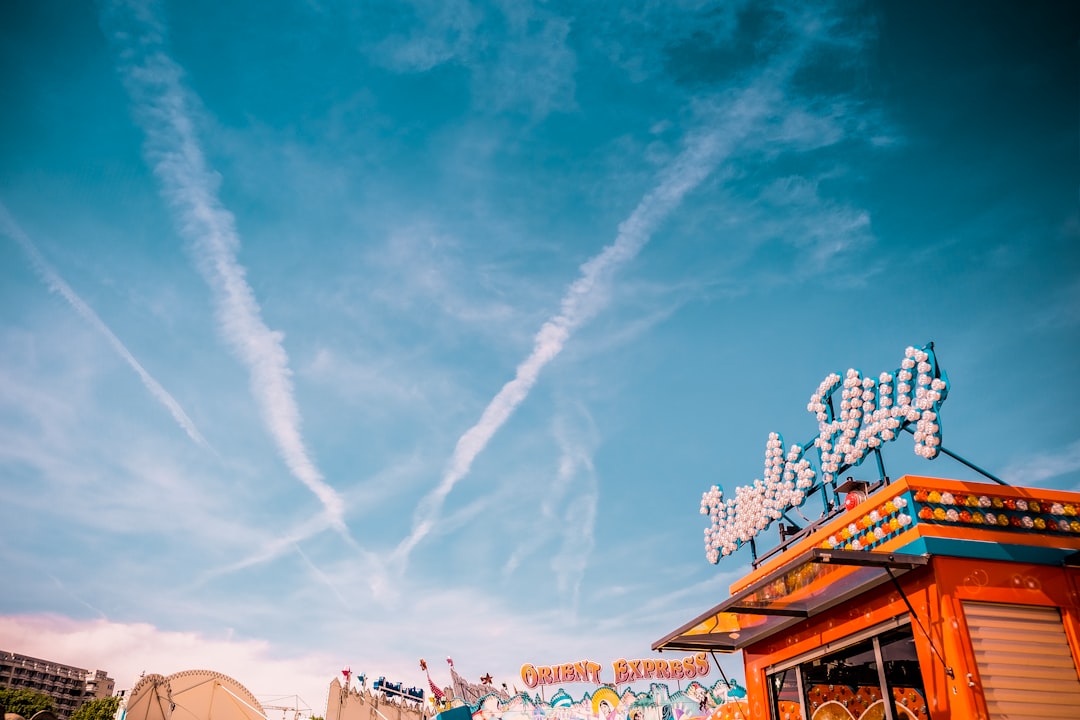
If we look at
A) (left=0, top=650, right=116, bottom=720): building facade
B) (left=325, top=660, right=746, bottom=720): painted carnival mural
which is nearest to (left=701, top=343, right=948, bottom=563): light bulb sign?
(left=325, top=660, right=746, bottom=720): painted carnival mural

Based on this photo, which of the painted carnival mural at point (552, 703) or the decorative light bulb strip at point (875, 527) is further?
the painted carnival mural at point (552, 703)

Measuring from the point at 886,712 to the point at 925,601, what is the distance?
1.92 metres

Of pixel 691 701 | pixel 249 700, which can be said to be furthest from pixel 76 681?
pixel 691 701

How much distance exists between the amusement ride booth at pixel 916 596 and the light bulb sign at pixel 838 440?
3 centimetres

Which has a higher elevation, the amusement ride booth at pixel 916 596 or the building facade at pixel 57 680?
the building facade at pixel 57 680

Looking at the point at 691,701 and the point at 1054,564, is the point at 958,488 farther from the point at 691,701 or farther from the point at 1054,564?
the point at 691,701

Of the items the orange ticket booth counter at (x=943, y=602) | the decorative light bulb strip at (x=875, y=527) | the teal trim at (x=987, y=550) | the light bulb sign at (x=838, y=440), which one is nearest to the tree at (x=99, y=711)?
the light bulb sign at (x=838, y=440)

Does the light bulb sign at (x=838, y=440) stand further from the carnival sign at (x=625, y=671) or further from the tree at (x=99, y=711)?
the tree at (x=99, y=711)

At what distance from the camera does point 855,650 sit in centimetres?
1091

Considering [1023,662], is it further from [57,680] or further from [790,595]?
[57,680]

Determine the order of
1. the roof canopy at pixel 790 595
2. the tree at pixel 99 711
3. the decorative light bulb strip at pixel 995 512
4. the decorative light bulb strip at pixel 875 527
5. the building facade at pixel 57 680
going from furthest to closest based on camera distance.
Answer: the building facade at pixel 57 680 < the tree at pixel 99 711 < the decorative light bulb strip at pixel 875 527 < the decorative light bulb strip at pixel 995 512 < the roof canopy at pixel 790 595

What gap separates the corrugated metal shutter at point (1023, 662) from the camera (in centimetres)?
857

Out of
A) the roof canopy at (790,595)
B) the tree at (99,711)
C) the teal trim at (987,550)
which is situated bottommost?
the roof canopy at (790,595)

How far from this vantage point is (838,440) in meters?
13.0
